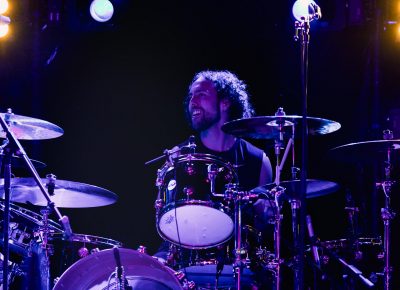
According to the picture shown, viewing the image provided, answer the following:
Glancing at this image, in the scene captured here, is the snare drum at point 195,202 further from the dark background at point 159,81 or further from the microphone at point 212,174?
the dark background at point 159,81

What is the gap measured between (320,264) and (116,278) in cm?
160

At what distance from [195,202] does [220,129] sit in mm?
1389

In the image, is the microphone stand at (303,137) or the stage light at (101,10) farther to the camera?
the stage light at (101,10)

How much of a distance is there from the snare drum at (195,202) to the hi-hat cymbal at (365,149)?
819mm

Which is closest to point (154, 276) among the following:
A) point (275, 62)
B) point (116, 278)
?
point (116, 278)

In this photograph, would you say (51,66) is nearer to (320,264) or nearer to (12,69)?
(12,69)

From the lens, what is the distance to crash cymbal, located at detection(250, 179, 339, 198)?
385 centimetres

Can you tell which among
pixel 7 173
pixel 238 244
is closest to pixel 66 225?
pixel 7 173

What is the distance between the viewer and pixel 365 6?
16.2 feet

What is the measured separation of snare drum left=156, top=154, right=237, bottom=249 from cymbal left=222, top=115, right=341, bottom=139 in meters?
0.25

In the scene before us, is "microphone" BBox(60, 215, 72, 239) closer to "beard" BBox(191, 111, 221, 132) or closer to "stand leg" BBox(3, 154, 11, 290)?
"stand leg" BBox(3, 154, 11, 290)

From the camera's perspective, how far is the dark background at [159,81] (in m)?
5.04

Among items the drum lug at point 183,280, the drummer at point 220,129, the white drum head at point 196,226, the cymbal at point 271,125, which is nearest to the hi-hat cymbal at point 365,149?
the cymbal at point 271,125

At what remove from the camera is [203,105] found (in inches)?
188
